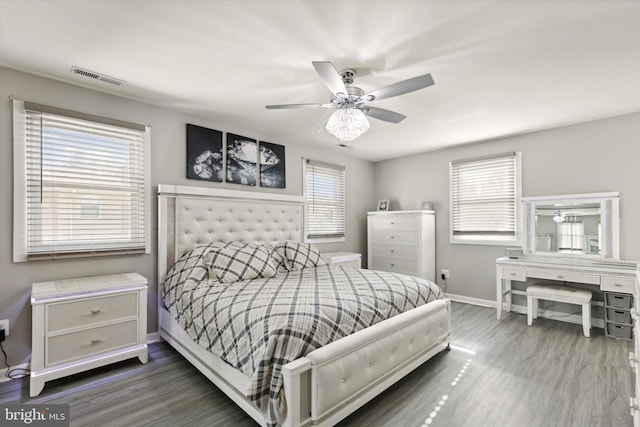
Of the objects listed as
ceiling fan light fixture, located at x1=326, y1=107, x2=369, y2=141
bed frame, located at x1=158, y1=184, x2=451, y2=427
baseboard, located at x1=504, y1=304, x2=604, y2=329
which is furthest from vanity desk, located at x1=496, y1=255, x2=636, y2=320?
ceiling fan light fixture, located at x1=326, y1=107, x2=369, y2=141

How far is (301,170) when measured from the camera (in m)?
4.45

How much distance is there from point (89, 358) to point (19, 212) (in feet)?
4.15

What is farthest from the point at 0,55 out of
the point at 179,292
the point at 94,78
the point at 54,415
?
the point at 54,415

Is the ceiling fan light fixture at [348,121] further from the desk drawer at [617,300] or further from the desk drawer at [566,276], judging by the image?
the desk drawer at [617,300]

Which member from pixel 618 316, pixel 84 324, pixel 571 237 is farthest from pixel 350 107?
pixel 618 316

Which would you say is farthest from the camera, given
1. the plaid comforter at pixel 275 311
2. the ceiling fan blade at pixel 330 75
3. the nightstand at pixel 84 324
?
the nightstand at pixel 84 324

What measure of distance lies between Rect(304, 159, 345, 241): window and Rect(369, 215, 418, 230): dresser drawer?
56cm

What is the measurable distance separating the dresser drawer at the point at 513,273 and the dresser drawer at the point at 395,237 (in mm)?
1204

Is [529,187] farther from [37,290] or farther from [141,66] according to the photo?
[37,290]

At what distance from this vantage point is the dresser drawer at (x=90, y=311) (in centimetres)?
217

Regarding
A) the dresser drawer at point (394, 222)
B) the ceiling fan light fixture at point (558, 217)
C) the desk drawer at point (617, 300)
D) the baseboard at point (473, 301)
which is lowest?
the baseboard at point (473, 301)

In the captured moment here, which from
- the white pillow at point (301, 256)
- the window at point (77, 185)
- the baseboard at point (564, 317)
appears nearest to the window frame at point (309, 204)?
the white pillow at point (301, 256)

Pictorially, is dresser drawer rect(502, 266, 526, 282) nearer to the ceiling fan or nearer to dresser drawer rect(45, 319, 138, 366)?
the ceiling fan

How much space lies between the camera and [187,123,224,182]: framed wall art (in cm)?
329
